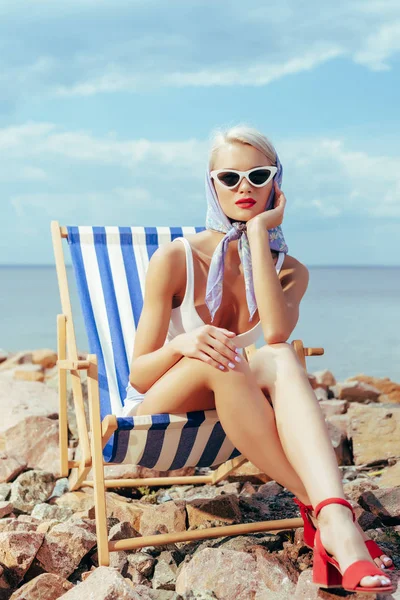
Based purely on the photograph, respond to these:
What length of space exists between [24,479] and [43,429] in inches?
26.3

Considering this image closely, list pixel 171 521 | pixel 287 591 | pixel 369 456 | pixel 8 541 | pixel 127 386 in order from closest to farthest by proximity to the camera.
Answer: pixel 287 591 < pixel 8 541 < pixel 171 521 < pixel 127 386 < pixel 369 456

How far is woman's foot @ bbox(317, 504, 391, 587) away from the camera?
8.19ft

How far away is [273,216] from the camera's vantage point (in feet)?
10.6

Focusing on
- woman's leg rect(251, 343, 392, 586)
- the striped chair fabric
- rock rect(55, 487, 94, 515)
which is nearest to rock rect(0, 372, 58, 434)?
rock rect(55, 487, 94, 515)

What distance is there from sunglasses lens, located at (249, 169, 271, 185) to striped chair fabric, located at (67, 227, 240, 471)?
103 centimetres

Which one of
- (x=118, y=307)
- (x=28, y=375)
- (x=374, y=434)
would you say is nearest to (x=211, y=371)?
(x=118, y=307)

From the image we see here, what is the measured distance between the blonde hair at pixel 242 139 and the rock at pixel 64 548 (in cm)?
155

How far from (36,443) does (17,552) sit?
1.85 metres

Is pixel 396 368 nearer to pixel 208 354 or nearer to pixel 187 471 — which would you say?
pixel 187 471

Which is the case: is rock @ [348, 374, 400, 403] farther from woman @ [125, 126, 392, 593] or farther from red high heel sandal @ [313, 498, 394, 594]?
red high heel sandal @ [313, 498, 394, 594]

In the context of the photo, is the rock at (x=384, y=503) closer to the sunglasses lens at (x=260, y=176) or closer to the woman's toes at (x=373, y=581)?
the woman's toes at (x=373, y=581)

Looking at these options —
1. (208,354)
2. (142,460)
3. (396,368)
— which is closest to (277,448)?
(208,354)

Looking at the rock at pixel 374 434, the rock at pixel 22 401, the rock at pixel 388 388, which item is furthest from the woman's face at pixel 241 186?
the rock at pixel 388 388

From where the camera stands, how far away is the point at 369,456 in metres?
4.92
